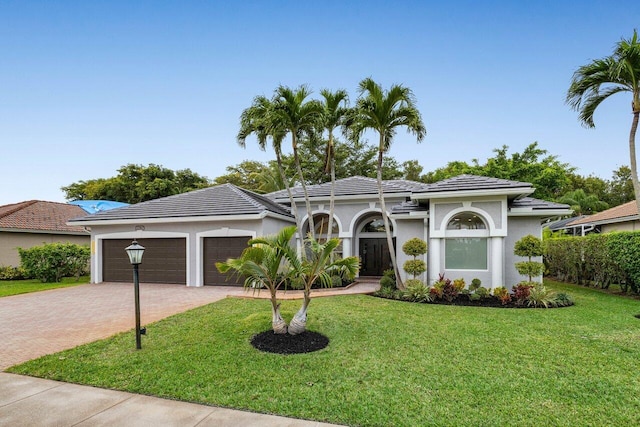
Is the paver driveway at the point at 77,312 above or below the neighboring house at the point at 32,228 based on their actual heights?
below

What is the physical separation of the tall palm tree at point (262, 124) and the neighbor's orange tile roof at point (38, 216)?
649 inches

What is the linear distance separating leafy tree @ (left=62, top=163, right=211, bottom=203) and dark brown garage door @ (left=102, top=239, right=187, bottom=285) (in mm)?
19390

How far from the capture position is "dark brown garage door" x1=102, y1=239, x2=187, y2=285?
15.5 meters

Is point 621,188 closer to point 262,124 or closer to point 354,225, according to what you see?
point 354,225

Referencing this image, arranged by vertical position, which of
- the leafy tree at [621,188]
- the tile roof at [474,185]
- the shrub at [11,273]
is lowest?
the shrub at [11,273]

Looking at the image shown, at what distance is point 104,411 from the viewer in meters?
4.00

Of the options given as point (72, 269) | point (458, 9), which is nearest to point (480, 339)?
point (458, 9)

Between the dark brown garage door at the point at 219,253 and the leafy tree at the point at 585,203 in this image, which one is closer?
the dark brown garage door at the point at 219,253

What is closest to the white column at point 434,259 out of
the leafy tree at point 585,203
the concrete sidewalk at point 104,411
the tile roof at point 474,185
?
the tile roof at point 474,185

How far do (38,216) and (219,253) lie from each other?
657 inches

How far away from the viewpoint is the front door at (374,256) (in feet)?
55.4

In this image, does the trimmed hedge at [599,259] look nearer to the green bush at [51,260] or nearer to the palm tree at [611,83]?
the palm tree at [611,83]

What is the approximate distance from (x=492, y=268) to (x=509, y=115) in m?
10.3

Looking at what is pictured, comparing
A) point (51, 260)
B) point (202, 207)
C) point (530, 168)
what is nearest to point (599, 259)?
point (530, 168)
